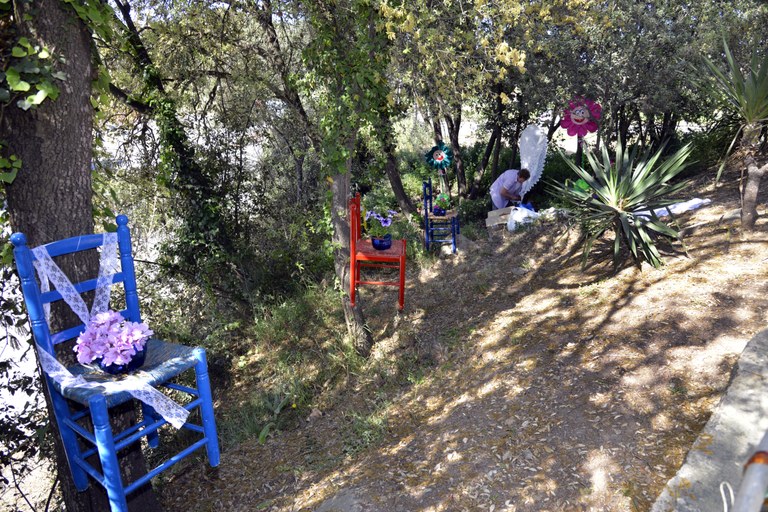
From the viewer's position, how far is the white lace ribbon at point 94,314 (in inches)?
103

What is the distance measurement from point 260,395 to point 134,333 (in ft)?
9.68

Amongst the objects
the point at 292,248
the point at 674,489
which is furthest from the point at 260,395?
the point at 674,489

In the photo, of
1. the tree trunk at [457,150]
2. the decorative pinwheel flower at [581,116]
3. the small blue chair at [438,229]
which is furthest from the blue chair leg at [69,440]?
the tree trunk at [457,150]

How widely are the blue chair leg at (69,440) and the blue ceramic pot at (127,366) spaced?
1.31 feet

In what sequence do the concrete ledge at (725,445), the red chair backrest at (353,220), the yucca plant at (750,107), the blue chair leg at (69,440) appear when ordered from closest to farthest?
the concrete ledge at (725,445), the blue chair leg at (69,440), the yucca plant at (750,107), the red chair backrest at (353,220)

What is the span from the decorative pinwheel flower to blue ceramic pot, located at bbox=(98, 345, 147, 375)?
8.48 m

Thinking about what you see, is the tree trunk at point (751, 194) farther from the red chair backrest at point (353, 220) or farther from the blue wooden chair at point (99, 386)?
the blue wooden chair at point (99, 386)

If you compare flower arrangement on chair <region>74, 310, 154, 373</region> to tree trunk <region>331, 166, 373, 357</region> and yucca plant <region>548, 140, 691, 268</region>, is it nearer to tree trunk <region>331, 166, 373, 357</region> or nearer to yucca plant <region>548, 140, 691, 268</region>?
tree trunk <region>331, 166, 373, 357</region>

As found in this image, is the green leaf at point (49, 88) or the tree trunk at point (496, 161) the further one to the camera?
the tree trunk at point (496, 161)

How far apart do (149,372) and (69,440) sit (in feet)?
2.18

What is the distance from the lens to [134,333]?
2711mm

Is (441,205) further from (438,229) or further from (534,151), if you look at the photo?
(534,151)

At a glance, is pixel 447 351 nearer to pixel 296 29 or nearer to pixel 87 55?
pixel 87 55

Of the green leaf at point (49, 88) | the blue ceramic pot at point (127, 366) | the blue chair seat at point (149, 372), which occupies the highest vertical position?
the green leaf at point (49, 88)
